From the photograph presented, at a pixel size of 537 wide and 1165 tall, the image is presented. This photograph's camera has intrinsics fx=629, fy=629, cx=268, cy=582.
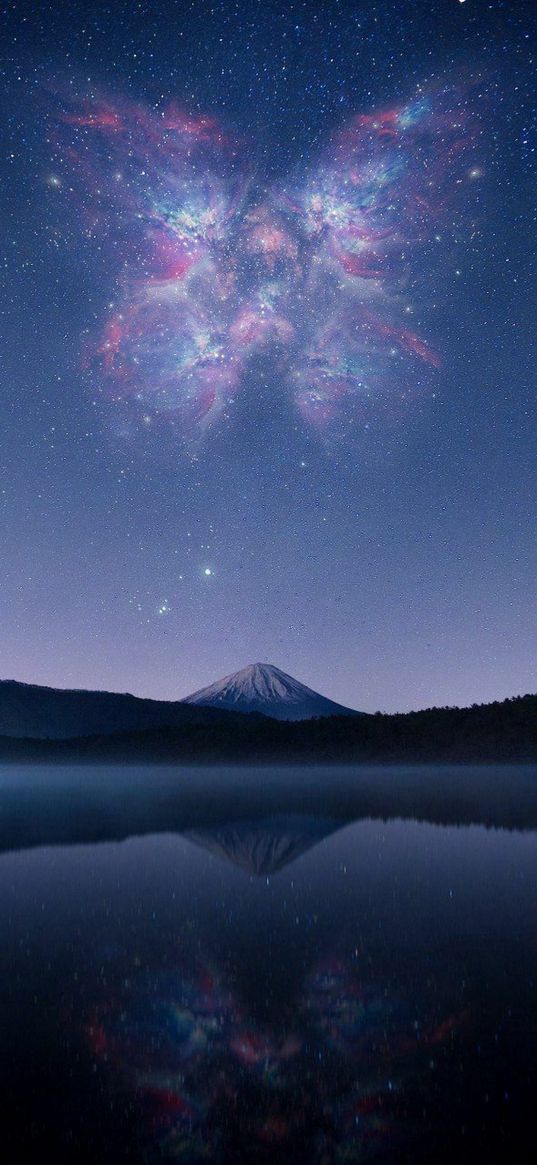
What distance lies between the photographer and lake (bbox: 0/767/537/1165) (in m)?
5.53

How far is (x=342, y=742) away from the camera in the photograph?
104438 millimetres

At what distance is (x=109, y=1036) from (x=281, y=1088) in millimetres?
2382

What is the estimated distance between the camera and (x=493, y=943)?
10.6 meters

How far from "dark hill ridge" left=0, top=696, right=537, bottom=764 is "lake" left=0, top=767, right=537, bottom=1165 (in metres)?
68.2

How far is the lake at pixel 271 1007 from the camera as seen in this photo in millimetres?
5527

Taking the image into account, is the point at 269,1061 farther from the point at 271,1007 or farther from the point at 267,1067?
the point at 271,1007

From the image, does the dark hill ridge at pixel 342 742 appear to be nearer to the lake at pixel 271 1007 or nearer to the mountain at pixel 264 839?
the mountain at pixel 264 839

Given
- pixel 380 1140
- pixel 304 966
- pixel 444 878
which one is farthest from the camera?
pixel 444 878

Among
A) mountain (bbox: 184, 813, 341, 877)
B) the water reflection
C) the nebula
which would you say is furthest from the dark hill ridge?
the nebula

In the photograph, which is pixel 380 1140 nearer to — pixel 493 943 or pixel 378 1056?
pixel 378 1056

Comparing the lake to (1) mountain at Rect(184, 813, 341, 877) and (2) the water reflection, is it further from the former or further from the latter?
(1) mountain at Rect(184, 813, 341, 877)

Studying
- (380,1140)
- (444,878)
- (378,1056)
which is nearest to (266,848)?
(444,878)

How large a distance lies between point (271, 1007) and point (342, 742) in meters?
99.3

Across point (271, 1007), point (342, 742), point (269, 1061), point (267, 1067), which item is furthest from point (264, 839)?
point (342, 742)
